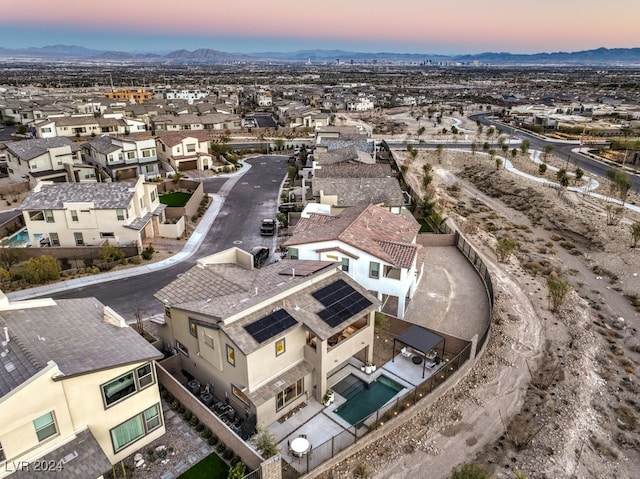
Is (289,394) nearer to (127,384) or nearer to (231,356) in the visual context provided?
(231,356)

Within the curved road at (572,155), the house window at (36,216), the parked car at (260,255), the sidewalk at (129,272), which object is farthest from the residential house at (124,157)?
the curved road at (572,155)

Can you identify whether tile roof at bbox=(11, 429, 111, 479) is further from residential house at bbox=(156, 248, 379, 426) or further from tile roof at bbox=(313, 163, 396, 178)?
tile roof at bbox=(313, 163, 396, 178)

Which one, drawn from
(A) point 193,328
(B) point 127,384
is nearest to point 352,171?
(A) point 193,328

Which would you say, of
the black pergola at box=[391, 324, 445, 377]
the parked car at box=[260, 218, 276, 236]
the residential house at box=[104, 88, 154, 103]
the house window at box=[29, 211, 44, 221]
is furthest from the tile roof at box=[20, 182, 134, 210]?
the residential house at box=[104, 88, 154, 103]

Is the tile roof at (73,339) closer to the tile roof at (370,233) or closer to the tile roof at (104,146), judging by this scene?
the tile roof at (370,233)

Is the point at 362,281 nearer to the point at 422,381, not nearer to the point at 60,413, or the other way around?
the point at 422,381
